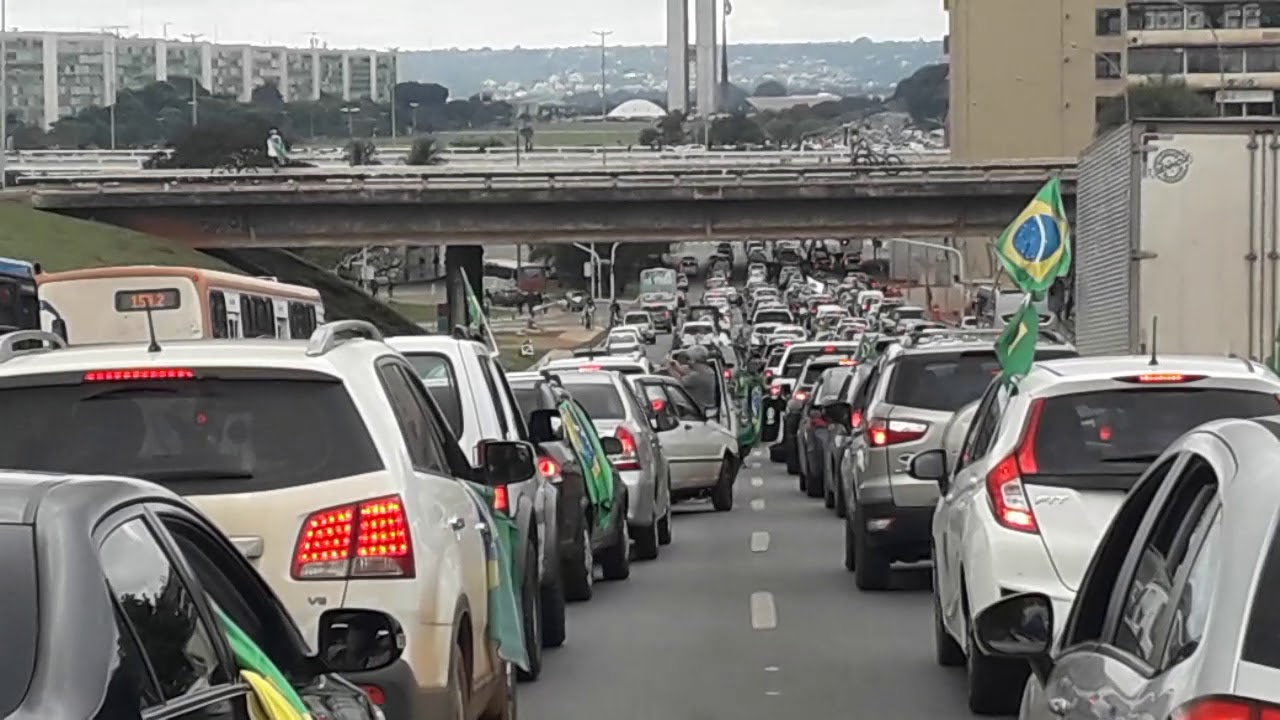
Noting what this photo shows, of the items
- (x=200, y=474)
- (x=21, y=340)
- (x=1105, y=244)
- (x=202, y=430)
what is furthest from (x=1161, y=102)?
(x=200, y=474)

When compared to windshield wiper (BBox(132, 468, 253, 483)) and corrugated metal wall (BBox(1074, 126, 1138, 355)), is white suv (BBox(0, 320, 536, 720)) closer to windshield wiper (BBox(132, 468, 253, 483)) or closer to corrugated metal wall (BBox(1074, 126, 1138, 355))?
windshield wiper (BBox(132, 468, 253, 483))

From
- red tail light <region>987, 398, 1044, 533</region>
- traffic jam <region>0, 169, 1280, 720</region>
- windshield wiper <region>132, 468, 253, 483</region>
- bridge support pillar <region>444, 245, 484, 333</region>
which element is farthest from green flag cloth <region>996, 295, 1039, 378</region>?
bridge support pillar <region>444, 245, 484, 333</region>

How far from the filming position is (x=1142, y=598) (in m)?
5.57

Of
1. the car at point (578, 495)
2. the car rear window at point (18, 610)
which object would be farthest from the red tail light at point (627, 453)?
the car rear window at point (18, 610)

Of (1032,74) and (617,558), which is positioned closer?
(617,558)

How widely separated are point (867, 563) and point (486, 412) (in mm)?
4937

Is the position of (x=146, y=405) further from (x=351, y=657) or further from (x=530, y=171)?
(x=530, y=171)

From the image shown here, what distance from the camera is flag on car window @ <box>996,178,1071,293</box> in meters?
20.7

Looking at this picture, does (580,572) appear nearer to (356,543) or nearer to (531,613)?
(531,613)

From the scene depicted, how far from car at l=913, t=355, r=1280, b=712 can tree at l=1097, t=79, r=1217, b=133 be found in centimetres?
11348

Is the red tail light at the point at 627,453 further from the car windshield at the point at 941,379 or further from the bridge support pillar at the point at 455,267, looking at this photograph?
the bridge support pillar at the point at 455,267

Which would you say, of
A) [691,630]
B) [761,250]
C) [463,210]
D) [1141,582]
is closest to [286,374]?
[1141,582]

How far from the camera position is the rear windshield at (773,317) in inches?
3558

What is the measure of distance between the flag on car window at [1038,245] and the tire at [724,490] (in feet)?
18.1
